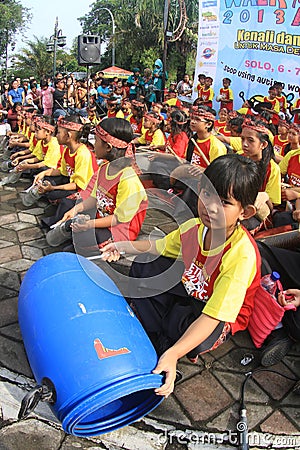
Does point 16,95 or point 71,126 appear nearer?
point 71,126

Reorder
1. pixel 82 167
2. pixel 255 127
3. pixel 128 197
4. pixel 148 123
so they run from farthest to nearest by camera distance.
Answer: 1. pixel 148 123
2. pixel 82 167
3. pixel 255 127
4. pixel 128 197

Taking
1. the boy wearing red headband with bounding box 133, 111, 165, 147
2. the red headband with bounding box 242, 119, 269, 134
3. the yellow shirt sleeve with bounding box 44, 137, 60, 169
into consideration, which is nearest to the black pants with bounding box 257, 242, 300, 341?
the red headband with bounding box 242, 119, 269, 134

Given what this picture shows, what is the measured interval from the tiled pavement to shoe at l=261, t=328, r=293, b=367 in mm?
86

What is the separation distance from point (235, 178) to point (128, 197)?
1.31 metres

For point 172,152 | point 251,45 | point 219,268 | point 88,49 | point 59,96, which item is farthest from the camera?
point 59,96

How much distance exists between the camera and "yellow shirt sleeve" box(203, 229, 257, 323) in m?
2.00

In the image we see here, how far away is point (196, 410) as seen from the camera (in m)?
2.24

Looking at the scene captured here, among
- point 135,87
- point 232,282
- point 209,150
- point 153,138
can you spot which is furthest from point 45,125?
point 135,87

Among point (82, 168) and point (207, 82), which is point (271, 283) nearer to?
point (82, 168)

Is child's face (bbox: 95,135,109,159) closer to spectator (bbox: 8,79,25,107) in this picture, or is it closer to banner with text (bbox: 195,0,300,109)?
banner with text (bbox: 195,0,300,109)

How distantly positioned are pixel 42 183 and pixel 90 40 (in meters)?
7.67

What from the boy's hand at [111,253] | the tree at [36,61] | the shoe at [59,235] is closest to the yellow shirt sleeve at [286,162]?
the shoe at [59,235]

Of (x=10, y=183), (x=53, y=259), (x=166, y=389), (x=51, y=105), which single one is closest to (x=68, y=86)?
(x=51, y=105)

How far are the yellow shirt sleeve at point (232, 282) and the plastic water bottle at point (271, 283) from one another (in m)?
0.37
